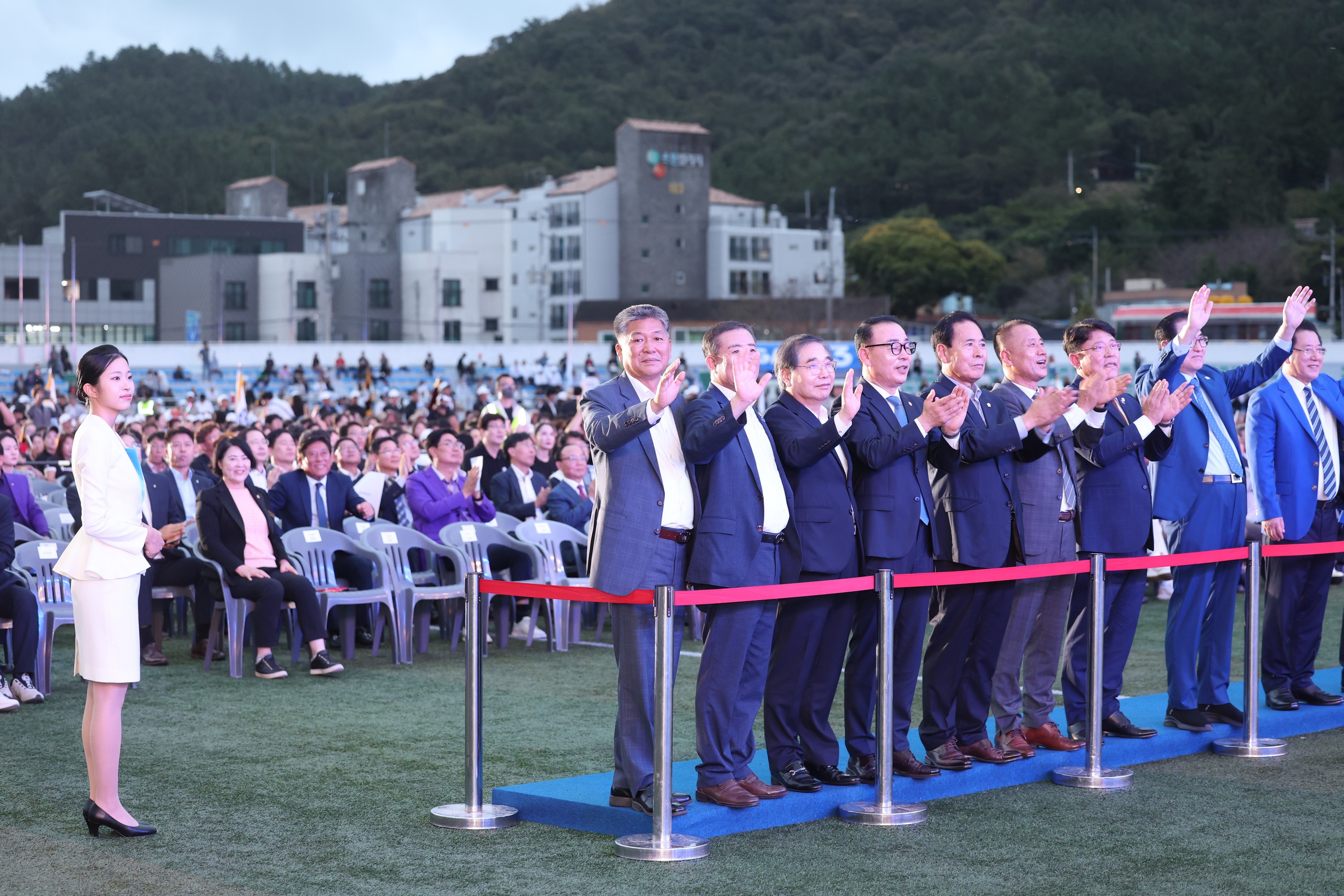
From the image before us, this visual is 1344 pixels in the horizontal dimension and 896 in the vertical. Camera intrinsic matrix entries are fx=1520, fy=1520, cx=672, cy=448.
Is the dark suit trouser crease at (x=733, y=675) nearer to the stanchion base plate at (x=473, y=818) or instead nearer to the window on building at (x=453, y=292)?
the stanchion base plate at (x=473, y=818)

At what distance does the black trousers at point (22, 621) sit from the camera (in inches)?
310

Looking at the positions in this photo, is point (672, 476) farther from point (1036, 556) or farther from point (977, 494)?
point (1036, 556)

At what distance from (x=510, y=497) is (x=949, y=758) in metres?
5.80

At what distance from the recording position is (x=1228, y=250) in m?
81.8

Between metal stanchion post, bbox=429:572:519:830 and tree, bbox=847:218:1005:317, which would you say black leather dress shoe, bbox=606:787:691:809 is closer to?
metal stanchion post, bbox=429:572:519:830

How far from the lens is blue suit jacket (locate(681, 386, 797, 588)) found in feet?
17.2

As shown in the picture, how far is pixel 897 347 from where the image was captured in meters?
5.73

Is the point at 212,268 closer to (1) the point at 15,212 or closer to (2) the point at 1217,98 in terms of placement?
(1) the point at 15,212

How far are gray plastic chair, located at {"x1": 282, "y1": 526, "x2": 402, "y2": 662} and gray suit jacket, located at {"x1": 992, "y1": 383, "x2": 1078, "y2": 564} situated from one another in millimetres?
4668

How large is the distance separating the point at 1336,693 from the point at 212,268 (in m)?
69.5

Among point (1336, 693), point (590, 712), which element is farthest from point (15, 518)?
point (1336, 693)

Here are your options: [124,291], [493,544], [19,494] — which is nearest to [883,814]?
[493,544]

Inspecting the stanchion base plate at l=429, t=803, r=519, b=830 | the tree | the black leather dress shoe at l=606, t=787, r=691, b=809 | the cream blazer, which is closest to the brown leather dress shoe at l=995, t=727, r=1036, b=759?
the black leather dress shoe at l=606, t=787, r=691, b=809

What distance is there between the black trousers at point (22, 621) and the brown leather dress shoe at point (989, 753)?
483 cm
